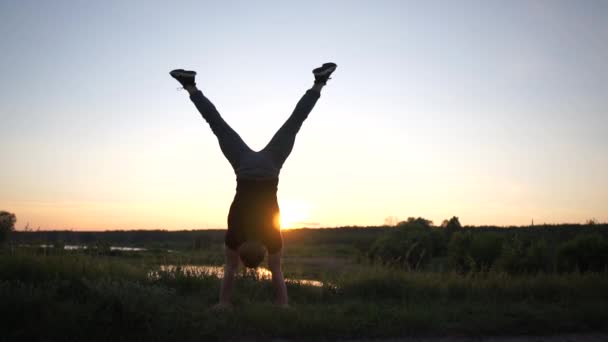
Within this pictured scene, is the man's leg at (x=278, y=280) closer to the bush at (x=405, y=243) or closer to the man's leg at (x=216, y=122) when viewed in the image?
the man's leg at (x=216, y=122)

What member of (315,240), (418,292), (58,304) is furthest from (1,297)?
(315,240)

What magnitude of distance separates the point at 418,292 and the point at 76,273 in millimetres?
6026

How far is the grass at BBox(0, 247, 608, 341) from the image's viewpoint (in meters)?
Answer: 5.29

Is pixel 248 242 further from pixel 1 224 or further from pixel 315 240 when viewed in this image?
pixel 315 240

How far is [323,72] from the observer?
759 cm

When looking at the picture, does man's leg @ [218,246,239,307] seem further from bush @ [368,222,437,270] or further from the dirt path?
bush @ [368,222,437,270]

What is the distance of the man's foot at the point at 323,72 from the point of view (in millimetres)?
7598

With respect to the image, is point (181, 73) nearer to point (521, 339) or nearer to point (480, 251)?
point (521, 339)

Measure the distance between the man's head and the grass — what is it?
603 mm

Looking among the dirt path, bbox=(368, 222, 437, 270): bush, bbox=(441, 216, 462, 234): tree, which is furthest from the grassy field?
bbox=(441, 216, 462, 234): tree

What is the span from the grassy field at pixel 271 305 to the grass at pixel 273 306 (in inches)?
0.6

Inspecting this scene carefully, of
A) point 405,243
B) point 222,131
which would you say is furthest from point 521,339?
point 405,243

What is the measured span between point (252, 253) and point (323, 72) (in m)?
3.13

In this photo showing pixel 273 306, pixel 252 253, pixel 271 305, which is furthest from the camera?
pixel 271 305
